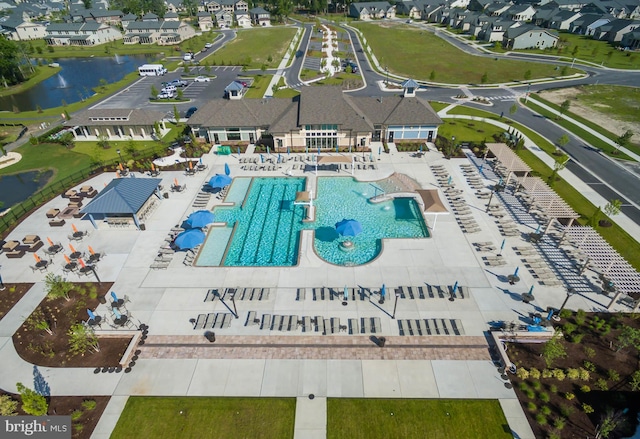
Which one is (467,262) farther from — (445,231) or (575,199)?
(575,199)

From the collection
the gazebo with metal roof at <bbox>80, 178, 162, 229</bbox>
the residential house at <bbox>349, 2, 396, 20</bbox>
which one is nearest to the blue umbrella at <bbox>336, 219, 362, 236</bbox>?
the gazebo with metal roof at <bbox>80, 178, 162, 229</bbox>

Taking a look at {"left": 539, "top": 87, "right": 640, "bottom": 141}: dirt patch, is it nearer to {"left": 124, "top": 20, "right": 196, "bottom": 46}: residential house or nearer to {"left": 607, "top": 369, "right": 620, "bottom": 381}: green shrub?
{"left": 607, "top": 369, "right": 620, "bottom": 381}: green shrub

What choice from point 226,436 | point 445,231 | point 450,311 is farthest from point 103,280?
point 445,231

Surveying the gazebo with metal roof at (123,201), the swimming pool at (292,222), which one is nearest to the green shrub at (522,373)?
the swimming pool at (292,222)

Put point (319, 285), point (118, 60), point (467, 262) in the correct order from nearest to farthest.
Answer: point (319, 285) → point (467, 262) → point (118, 60)

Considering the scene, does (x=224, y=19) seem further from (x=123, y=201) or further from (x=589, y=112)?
(x=123, y=201)

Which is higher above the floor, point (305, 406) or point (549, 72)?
point (549, 72)
